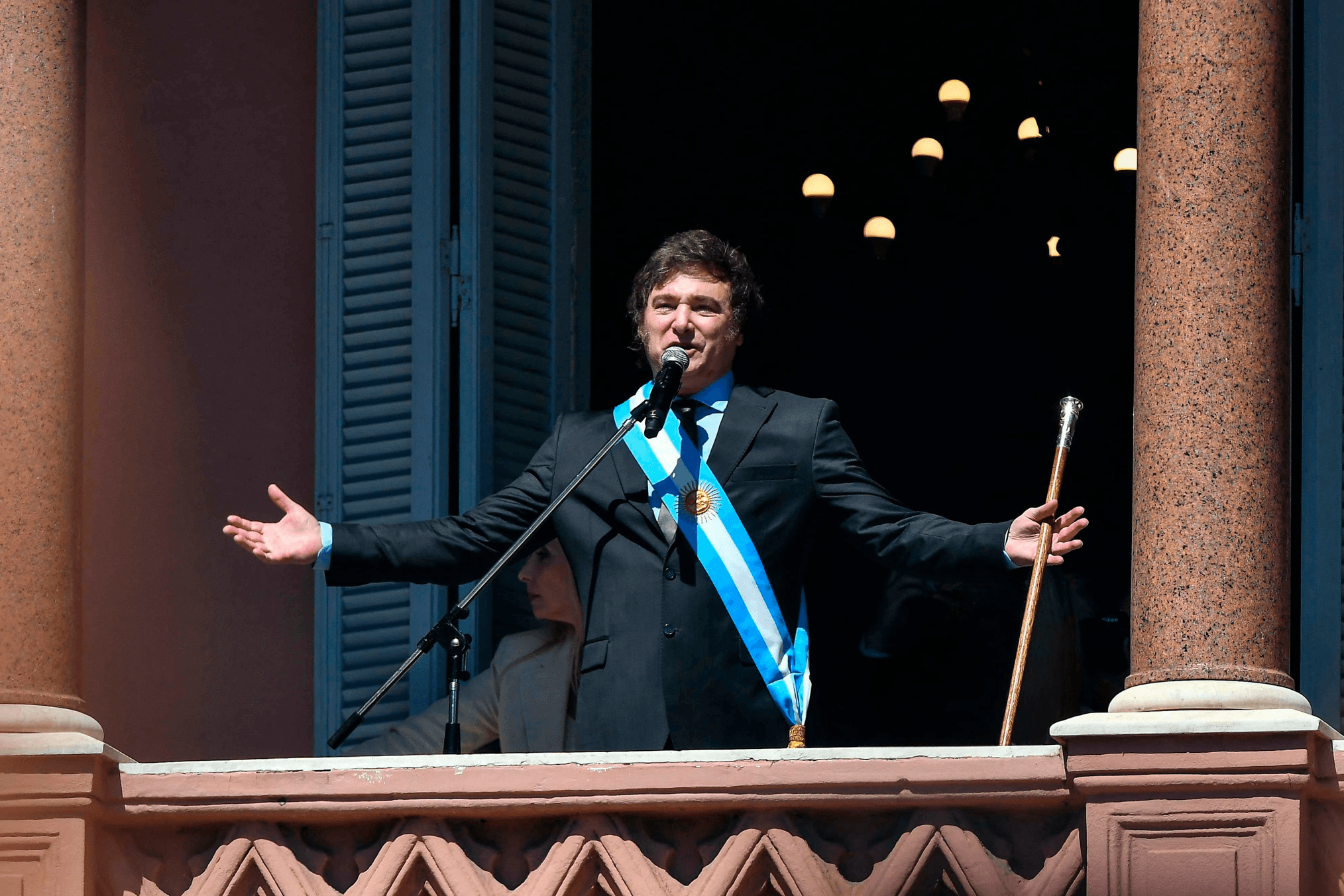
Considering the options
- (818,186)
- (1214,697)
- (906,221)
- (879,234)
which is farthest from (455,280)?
(906,221)

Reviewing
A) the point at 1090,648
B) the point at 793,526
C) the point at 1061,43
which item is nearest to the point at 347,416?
the point at 793,526

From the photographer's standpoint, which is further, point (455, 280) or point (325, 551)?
point (455, 280)

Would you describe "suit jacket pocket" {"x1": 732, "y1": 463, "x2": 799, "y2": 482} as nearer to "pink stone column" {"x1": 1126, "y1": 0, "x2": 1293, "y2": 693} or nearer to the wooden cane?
the wooden cane

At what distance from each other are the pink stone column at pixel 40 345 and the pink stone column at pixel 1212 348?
2.42 m

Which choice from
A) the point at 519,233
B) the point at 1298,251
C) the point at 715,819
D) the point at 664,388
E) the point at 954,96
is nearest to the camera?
the point at 715,819

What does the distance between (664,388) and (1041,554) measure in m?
0.95

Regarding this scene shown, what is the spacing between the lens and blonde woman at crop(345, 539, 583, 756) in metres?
7.51

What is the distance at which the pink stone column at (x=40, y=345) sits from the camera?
257 inches

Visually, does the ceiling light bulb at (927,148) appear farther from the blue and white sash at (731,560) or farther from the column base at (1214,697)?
the column base at (1214,697)

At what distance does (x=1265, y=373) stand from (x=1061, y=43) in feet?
16.8

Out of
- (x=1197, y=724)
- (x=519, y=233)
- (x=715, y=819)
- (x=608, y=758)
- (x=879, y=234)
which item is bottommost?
(x=715, y=819)

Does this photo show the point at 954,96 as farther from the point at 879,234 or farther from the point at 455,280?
the point at 455,280

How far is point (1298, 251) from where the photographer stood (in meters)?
7.86

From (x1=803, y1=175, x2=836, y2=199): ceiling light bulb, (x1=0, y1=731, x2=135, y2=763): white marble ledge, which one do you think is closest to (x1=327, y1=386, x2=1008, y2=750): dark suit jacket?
(x1=0, y1=731, x2=135, y2=763): white marble ledge
